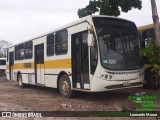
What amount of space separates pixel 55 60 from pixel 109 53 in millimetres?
3602

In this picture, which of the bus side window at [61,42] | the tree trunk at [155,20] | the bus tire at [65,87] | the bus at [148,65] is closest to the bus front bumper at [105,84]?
the bus tire at [65,87]

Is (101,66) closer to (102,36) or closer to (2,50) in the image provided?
(102,36)

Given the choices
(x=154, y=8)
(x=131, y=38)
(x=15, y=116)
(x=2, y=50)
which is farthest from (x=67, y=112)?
(x=2, y=50)

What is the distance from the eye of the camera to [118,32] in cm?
1089

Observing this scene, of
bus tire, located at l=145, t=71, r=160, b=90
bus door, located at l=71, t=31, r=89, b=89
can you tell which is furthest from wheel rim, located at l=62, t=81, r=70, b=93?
bus tire, located at l=145, t=71, r=160, b=90

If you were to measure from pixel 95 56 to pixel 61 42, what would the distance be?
290 cm

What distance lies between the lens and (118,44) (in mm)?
10680

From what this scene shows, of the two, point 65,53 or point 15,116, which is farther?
point 65,53

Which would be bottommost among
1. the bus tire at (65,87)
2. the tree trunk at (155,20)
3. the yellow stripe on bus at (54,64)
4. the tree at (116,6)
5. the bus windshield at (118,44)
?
the bus tire at (65,87)

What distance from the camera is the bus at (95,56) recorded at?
1023cm

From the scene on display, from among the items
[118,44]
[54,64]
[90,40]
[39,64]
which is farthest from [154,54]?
[39,64]

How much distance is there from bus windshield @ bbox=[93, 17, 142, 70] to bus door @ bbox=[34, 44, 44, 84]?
5.16 m

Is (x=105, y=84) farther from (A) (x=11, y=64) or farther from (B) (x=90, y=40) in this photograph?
(A) (x=11, y=64)

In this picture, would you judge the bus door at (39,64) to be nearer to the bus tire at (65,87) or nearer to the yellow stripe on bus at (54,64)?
the yellow stripe on bus at (54,64)
